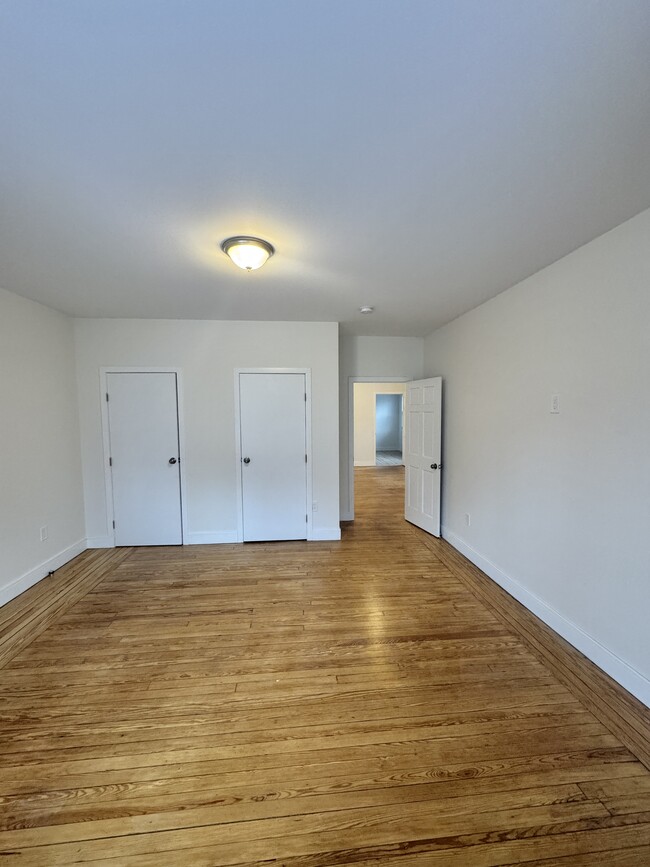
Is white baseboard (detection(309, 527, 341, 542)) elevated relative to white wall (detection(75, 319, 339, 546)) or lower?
lower

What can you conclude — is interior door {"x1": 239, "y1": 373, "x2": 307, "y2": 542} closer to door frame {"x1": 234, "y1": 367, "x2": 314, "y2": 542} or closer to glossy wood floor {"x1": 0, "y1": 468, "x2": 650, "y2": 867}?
door frame {"x1": 234, "y1": 367, "x2": 314, "y2": 542}

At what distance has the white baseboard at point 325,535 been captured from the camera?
4.02 meters

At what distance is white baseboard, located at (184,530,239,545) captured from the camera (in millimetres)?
3896

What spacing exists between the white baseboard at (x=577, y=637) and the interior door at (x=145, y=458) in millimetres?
3323

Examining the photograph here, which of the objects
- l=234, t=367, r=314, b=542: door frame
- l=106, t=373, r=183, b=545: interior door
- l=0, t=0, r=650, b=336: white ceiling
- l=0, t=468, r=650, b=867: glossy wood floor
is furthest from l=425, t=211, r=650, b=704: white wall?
l=106, t=373, r=183, b=545: interior door

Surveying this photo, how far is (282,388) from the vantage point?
388 cm

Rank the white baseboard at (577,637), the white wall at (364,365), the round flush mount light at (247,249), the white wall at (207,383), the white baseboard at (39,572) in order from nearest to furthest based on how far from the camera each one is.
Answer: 1. the white baseboard at (577,637)
2. the round flush mount light at (247,249)
3. the white baseboard at (39,572)
4. the white wall at (207,383)
5. the white wall at (364,365)

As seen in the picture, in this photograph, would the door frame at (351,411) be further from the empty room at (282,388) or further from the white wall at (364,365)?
the empty room at (282,388)

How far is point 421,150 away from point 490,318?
2111 mm

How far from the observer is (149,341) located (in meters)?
3.74

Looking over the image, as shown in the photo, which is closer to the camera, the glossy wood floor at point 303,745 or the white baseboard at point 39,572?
the glossy wood floor at point 303,745

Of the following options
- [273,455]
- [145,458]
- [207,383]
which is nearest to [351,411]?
[273,455]

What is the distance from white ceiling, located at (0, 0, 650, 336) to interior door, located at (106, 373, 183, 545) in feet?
5.26

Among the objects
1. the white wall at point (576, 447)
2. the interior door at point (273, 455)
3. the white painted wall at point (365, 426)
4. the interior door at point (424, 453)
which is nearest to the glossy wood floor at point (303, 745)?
the white wall at point (576, 447)
